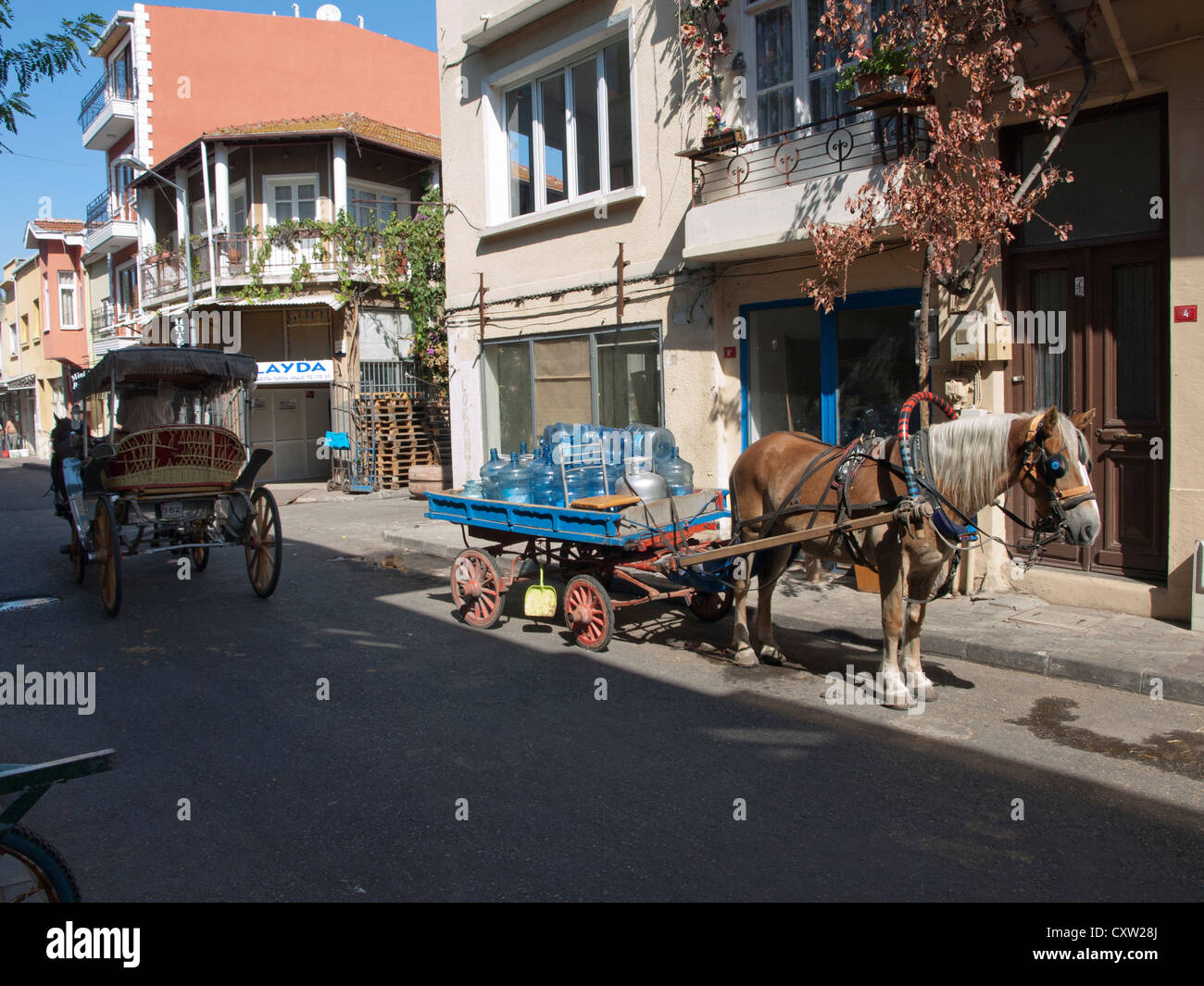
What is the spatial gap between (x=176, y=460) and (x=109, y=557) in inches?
Result: 52.9

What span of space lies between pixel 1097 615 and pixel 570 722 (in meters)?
4.80

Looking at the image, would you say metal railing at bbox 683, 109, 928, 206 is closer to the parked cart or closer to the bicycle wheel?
the parked cart

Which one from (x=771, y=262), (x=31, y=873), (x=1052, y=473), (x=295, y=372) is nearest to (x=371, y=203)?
(x=295, y=372)

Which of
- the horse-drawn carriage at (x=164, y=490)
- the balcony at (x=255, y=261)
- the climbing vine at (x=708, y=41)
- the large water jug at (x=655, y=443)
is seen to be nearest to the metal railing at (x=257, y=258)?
the balcony at (x=255, y=261)

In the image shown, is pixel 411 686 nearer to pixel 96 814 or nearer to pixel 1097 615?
pixel 96 814

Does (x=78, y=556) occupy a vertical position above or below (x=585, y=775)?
above

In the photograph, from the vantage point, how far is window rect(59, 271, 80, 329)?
3969cm

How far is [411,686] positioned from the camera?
6.61m

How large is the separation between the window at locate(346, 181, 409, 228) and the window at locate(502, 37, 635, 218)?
10449 mm

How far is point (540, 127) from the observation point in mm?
13633

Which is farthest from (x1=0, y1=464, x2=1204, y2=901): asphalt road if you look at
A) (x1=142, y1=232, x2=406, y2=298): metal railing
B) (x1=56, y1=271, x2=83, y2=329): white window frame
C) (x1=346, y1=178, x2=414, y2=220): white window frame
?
(x1=56, y1=271, x2=83, y2=329): white window frame

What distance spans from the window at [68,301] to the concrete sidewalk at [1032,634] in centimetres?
3965

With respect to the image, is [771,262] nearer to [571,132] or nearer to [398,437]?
[571,132]
